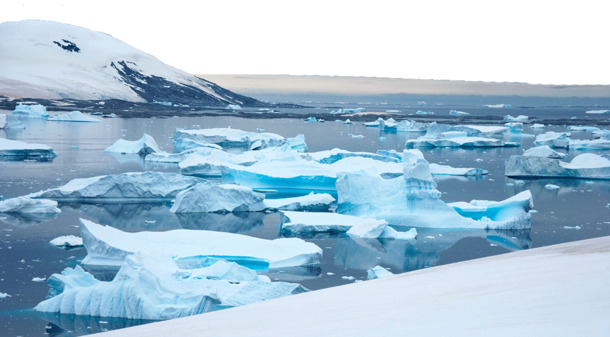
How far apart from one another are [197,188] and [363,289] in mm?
4431

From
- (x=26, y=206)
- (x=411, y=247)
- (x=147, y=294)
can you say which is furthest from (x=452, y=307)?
(x=26, y=206)

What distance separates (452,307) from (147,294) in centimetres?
184

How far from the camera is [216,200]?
23.5 feet

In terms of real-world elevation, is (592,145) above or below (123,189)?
below

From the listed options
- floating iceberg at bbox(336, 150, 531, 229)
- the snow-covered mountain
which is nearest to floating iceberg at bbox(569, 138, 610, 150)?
floating iceberg at bbox(336, 150, 531, 229)

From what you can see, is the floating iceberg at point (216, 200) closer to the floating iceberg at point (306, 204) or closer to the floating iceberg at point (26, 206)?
the floating iceberg at point (306, 204)

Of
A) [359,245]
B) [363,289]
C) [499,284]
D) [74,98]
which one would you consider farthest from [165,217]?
[74,98]

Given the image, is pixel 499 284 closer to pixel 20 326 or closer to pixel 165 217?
pixel 20 326

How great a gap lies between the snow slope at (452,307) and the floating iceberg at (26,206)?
4.42 m

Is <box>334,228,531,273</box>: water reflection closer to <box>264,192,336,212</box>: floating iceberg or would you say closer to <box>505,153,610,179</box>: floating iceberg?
<box>264,192,336,212</box>: floating iceberg

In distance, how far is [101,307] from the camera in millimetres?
3684

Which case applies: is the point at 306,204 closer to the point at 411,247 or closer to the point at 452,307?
the point at 411,247

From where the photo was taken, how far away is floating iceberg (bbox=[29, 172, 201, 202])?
7422 millimetres

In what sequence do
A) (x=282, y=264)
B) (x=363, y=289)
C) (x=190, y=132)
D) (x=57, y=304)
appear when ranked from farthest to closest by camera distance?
1. (x=190, y=132)
2. (x=282, y=264)
3. (x=57, y=304)
4. (x=363, y=289)
